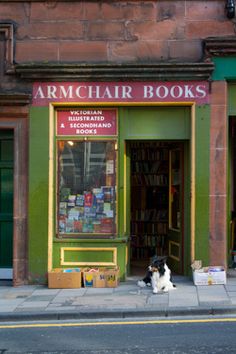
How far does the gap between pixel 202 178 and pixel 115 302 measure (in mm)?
3069

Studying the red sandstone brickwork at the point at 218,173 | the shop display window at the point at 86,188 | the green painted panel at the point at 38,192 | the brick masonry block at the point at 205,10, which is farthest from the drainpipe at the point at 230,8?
the green painted panel at the point at 38,192

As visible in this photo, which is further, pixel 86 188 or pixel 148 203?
pixel 148 203

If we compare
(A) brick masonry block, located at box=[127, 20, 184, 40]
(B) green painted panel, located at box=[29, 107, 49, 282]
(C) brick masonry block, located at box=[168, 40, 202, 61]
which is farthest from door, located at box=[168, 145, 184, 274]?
(B) green painted panel, located at box=[29, 107, 49, 282]

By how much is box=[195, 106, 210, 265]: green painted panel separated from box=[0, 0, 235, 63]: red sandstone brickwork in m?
1.20

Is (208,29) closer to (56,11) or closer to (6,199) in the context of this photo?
(56,11)

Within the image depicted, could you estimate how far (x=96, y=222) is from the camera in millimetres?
11430

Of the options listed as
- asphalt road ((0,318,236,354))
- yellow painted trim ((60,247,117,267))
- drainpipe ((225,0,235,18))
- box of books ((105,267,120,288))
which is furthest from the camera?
yellow painted trim ((60,247,117,267))

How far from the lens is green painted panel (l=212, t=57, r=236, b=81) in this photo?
433 inches

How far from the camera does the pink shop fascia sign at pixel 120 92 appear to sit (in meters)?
11.1

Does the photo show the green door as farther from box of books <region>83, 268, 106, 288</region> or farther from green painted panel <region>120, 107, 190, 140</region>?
green painted panel <region>120, 107, 190, 140</region>

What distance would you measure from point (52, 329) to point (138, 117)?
4.80m

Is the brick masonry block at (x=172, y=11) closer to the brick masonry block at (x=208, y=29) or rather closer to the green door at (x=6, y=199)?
the brick masonry block at (x=208, y=29)

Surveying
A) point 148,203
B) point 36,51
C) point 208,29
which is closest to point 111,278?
point 148,203

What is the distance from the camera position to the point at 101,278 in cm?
1073
